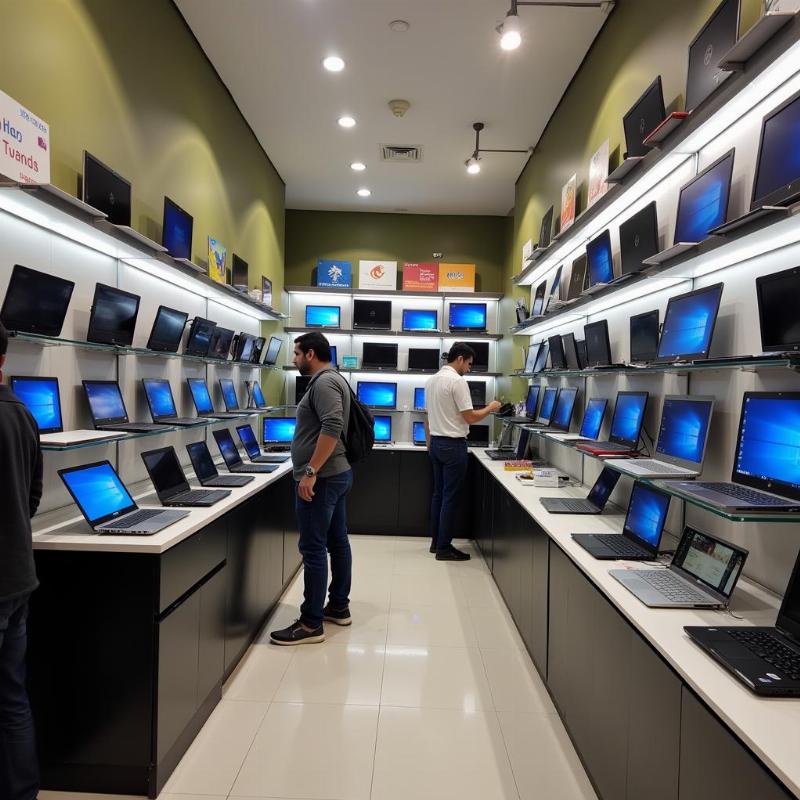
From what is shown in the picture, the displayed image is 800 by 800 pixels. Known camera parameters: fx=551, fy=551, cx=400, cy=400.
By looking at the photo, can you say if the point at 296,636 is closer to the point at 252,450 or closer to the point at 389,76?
the point at 252,450

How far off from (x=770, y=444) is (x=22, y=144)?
2.58 metres

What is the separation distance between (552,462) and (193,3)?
3.81 metres

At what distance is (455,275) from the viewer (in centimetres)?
630

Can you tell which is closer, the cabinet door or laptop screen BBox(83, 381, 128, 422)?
the cabinet door

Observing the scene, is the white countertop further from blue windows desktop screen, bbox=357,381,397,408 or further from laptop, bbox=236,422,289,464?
blue windows desktop screen, bbox=357,381,397,408

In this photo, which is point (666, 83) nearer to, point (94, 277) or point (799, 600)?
point (799, 600)

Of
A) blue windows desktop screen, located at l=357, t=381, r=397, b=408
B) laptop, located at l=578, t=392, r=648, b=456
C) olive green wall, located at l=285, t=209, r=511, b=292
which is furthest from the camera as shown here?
olive green wall, located at l=285, t=209, r=511, b=292

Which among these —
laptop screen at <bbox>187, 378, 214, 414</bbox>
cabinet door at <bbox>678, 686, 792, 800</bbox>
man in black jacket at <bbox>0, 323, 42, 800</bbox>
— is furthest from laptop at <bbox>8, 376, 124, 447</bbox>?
cabinet door at <bbox>678, 686, 792, 800</bbox>

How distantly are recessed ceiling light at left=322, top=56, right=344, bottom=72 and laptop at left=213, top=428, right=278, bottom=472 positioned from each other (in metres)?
2.55

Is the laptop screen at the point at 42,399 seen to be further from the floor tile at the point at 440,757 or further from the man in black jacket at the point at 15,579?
the floor tile at the point at 440,757

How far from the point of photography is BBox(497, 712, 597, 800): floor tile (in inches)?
78.9

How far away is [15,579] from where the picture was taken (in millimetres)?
1561

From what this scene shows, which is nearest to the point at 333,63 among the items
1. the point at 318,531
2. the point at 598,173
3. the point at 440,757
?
the point at 598,173

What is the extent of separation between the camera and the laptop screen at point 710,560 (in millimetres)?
1614
